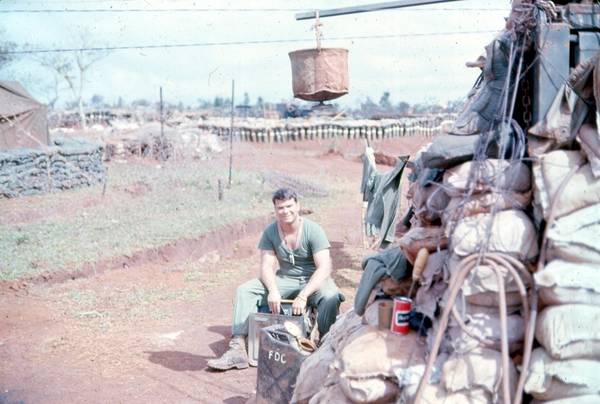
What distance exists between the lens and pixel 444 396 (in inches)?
98.9

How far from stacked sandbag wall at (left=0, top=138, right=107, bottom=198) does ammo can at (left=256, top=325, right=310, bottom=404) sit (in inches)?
470

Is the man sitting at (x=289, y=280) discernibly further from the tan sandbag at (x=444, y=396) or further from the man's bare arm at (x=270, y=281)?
the tan sandbag at (x=444, y=396)

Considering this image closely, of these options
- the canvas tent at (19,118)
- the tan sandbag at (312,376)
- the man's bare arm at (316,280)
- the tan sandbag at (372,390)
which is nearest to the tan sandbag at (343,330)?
the tan sandbag at (312,376)

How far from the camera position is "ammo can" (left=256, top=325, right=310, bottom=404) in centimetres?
349

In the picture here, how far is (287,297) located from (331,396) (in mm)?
2100

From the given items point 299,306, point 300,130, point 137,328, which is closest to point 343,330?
point 299,306

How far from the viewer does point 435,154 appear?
8.98 feet

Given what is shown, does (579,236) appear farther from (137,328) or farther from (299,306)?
(137,328)

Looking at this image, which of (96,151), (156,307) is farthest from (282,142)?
(156,307)

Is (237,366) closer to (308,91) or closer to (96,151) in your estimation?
(308,91)

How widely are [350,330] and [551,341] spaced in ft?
4.07

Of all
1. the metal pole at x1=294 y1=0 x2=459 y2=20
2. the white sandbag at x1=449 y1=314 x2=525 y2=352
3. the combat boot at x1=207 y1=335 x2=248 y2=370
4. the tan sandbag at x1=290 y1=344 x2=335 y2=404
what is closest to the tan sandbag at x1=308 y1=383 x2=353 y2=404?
the tan sandbag at x1=290 y1=344 x2=335 y2=404

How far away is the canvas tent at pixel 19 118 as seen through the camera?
49.8ft

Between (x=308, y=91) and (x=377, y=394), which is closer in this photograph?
(x=377, y=394)
